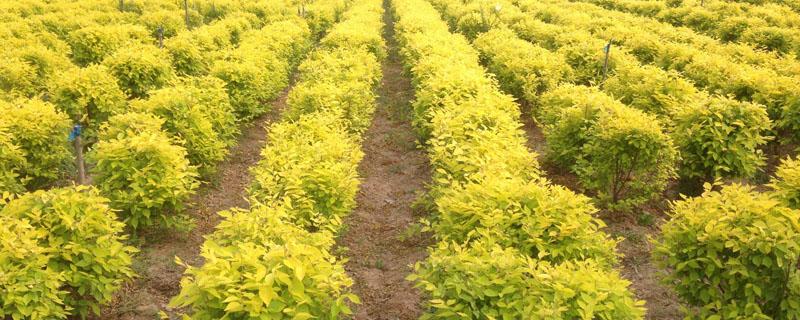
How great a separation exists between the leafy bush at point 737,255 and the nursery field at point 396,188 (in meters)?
0.02

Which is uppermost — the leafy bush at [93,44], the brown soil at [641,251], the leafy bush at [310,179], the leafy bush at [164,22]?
the leafy bush at [310,179]

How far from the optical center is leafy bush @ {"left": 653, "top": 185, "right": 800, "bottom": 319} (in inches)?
176

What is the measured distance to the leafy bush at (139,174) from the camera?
6426mm

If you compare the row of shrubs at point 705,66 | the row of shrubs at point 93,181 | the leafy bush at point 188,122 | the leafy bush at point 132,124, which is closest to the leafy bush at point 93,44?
the row of shrubs at point 93,181

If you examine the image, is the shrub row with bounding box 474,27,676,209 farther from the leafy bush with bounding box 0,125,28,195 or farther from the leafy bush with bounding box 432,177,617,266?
the leafy bush with bounding box 0,125,28,195

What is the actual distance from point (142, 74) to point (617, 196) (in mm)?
9239

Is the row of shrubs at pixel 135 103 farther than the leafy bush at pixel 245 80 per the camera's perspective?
No

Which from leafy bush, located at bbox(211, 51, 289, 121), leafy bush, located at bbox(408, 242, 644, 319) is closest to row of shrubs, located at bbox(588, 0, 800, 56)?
leafy bush, located at bbox(211, 51, 289, 121)

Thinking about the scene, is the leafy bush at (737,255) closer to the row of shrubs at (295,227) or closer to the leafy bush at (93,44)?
the row of shrubs at (295,227)

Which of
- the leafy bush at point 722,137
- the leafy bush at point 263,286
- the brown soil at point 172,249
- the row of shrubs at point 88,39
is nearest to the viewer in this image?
the leafy bush at point 263,286

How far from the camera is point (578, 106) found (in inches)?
340

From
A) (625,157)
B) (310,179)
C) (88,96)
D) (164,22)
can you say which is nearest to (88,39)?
(88,96)

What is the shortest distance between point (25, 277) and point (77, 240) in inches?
24.6

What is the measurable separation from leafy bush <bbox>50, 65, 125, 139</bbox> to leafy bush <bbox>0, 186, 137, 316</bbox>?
14.7ft
